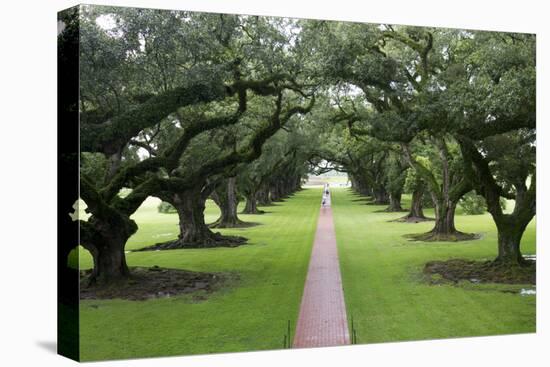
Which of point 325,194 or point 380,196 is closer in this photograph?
point 380,196

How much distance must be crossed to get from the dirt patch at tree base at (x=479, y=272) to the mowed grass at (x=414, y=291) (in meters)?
0.16

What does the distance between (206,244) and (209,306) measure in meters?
1.36

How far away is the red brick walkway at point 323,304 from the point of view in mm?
12547

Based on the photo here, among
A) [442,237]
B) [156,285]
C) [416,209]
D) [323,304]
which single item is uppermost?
[416,209]

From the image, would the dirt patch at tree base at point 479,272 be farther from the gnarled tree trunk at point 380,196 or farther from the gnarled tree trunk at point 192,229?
the gnarled tree trunk at point 192,229

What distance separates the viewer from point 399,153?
1600cm

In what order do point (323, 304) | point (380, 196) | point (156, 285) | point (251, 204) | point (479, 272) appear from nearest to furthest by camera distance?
1. point (156, 285)
2. point (323, 304)
3. point (479, 272)
4. point (251, 204)
5. point (380, 196)

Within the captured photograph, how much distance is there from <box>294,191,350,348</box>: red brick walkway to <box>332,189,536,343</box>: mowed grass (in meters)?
0.22

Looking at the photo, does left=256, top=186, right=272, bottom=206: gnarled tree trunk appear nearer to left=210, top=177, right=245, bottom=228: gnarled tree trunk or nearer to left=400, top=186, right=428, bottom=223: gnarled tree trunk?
left=210, top=177, right=245, bottom=228: gnarled tree trunk

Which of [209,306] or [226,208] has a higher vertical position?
[226,208]

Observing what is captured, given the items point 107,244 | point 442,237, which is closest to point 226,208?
point 107,244

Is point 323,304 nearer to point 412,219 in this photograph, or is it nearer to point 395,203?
point 412,219

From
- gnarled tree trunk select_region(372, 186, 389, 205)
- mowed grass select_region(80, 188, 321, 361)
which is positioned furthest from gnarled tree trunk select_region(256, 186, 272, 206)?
gnarled tree trunk select_region(372, 186, 389, 205)

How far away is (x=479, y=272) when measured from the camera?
1449cm
